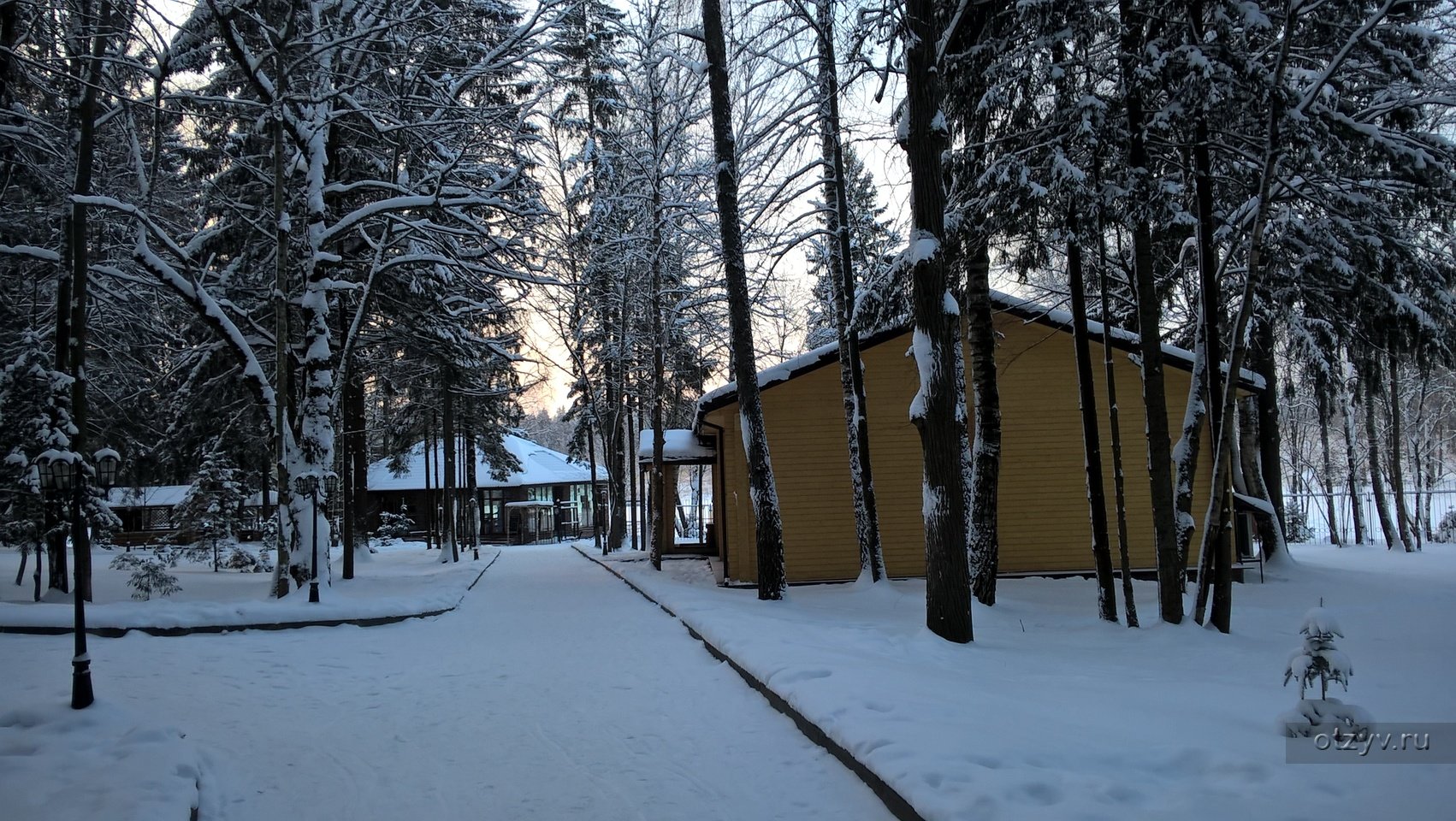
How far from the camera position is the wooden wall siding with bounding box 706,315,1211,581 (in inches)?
669

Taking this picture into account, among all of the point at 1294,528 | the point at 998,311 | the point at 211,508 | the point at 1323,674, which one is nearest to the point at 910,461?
the point at 998,311

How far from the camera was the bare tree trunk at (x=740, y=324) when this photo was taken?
1300cm

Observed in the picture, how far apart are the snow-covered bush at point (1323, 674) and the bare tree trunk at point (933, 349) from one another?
406 cm

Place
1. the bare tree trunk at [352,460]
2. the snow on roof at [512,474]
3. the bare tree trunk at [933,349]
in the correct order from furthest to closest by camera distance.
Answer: the snow on roof at [512,474], the bare tree trunk at [352,460], the bare tree trunk at [933,349]

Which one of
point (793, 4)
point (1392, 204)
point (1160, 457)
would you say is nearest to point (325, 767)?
point (1160, 457)

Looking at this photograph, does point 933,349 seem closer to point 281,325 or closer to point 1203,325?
point 1203,325

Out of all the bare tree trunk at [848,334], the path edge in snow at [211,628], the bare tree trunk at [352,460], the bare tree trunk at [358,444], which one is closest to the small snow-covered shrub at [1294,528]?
the bare tree trunk at [848,334]

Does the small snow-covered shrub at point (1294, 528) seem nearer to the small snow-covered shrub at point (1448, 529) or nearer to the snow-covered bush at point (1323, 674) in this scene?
the small snow-covered shrub at point (1448, 529)

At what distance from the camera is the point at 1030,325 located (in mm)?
16844

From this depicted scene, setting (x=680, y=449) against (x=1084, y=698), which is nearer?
(x=1084, y=698)

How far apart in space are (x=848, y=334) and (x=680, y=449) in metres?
9.40

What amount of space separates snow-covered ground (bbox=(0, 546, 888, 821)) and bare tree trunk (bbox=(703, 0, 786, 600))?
235 centimetres

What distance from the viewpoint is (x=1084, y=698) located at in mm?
6098

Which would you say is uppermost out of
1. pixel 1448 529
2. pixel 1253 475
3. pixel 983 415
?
pixel 983 415
